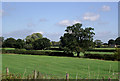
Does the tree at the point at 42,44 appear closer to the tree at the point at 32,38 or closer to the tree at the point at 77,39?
the tree at the point at 77,39

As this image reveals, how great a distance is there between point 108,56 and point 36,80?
2767 cm

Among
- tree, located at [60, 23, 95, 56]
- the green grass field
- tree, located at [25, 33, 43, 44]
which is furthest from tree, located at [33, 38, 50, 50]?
the green grass field

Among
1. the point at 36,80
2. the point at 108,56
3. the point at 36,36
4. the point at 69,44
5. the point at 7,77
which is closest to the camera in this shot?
the point at 36,80

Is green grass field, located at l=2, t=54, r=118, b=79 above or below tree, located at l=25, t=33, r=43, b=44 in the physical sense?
below

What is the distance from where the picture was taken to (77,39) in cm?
3891

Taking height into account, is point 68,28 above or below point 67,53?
above

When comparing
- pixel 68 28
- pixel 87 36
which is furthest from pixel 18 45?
pixel 87 36

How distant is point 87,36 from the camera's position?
125ft

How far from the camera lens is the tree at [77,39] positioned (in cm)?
3775

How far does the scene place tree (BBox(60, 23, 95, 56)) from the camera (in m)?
37.8

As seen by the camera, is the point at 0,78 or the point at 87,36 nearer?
the point at 0,78

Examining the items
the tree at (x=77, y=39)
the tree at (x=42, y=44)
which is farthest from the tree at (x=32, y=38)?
the tree at (x=77, y=39)

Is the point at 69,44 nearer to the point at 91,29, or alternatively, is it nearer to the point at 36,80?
the point at 91,29

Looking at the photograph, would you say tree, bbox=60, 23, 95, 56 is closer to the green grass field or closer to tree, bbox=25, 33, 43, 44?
the green grass field
